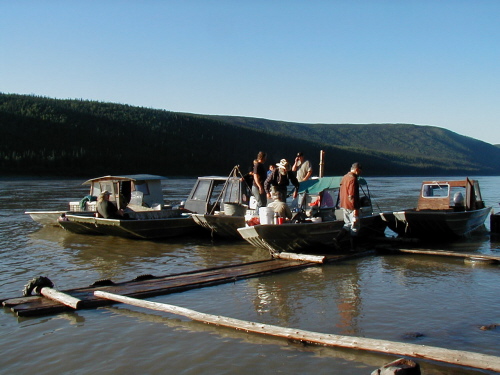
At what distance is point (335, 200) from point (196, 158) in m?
91.2

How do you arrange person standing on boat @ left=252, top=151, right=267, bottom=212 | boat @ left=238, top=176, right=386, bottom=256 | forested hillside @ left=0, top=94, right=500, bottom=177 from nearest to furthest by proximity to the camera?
boat @ left=238, top=176, right=386, bottom=256 → person standing on boat @ left=252, top=151, right=267, bottom=212 → forested hillside @ left=0, top=94, right=500, bottom=177

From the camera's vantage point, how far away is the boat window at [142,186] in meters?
19.8

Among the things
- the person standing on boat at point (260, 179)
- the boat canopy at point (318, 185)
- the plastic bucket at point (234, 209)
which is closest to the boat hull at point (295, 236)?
the person standing on boat at point (260, 179)

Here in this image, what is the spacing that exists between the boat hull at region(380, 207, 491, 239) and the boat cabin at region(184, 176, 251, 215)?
4.37 m

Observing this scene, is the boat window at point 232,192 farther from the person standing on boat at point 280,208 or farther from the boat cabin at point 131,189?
the person standing on boat at point 280,208

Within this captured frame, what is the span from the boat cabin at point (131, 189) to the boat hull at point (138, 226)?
218cm

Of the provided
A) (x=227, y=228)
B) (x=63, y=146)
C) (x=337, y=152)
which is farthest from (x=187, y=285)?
(x=337, y=152)

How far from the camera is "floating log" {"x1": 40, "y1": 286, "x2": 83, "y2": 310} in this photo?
8281 millimetres

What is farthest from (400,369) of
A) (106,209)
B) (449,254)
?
(106,209)

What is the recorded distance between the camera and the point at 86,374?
609 cm

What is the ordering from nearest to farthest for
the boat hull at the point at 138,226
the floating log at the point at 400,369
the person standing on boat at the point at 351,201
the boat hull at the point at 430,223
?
1. the floating log at the point at 400,369
2. the person standing on boat at the point at 351,201
3. the boat hull at the point at 430,223
4. the boat hull at the point at 138,226

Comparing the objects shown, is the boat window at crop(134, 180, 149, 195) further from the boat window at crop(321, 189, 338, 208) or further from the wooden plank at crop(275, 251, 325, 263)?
the wooden plank at crop(275, 251, 325, 263)

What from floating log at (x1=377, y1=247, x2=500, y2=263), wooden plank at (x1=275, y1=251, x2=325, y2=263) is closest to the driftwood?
wooden plank at (x1=275, y1=251, x2=325, y2=263)

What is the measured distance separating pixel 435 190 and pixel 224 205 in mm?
7429
